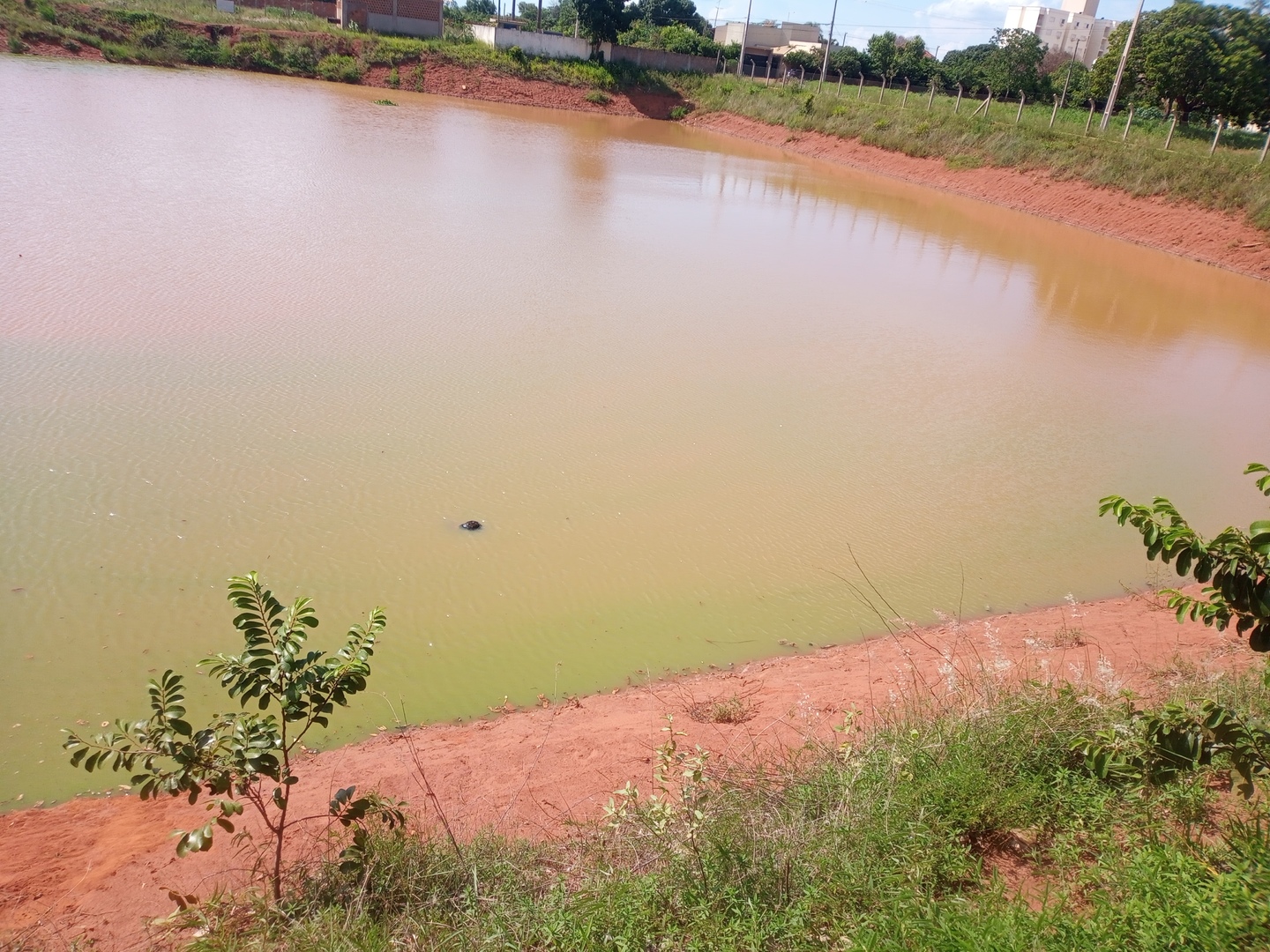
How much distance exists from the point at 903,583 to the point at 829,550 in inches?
21.8

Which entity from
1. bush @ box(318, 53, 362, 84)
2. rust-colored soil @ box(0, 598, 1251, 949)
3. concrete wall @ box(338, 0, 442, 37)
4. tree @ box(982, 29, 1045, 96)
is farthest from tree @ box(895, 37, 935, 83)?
rust-colored soil @ box(0, 598, 1251, 949)

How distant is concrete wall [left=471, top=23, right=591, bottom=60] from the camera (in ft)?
141

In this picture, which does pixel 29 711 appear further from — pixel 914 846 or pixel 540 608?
pixel 914 846

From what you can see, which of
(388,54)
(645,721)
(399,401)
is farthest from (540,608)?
(388,54)

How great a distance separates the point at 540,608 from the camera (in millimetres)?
5285

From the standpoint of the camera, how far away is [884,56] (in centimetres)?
4791

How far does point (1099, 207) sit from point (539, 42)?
31539 millimetres

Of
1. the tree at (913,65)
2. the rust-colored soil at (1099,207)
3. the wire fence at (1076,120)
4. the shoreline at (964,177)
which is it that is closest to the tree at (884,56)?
the tree at (913,65)

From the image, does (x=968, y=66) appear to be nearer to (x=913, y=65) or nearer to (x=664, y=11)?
(x=913, y=65)

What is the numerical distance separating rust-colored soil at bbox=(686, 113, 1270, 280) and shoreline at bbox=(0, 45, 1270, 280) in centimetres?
2

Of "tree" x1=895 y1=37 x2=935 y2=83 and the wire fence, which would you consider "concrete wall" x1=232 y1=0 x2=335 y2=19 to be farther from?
"tree" x1=895 y1=37 x2=935 y2=83

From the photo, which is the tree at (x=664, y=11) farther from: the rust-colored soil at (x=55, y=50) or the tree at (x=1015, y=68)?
the rust-colored soil at (x=55, y=50)

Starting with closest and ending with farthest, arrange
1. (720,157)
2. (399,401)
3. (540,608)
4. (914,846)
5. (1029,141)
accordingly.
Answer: (914,846) < (540,608) < (399,401) < (1029,141) < (720,157)

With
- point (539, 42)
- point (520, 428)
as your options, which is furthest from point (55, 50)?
point (520, 428)
